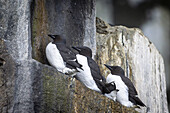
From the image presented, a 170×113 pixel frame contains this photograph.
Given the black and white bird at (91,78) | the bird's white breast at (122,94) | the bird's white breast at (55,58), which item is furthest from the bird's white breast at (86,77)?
the bird's white breast at (122,94)

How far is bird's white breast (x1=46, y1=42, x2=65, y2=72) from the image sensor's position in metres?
6.17

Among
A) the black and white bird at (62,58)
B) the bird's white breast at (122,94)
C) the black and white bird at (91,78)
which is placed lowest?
the bird's white breast at (122,94)

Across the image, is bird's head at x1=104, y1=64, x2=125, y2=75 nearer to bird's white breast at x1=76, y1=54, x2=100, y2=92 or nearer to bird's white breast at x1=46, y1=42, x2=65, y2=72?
bird's white breast at x1=76, y1=54, x2=100, y2=92

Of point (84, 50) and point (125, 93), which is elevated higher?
point (84, 50)

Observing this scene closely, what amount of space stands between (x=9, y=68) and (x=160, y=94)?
319 centimetres

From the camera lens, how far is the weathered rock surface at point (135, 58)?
7.57 metres

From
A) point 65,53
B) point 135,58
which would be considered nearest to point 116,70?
point 135,58

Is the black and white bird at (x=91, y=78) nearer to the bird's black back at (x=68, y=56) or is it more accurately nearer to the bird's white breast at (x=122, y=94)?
the bird's black back at (x=68, y=56)

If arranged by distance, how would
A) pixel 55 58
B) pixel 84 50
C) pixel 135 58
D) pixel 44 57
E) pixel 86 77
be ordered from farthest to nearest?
pixel 135 58, pixel 84 50, pixel 44 57, pixel 86 77, pixel 55 58

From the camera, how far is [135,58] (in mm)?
7711

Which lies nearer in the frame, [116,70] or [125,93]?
[125,93]

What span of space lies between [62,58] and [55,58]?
3.1 inches

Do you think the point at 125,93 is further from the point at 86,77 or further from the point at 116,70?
the point at 86,77

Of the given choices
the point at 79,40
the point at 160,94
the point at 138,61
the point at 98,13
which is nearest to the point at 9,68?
the point at 79,40
